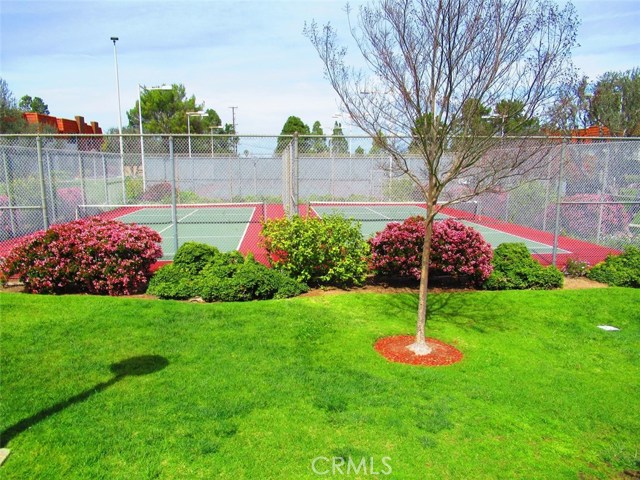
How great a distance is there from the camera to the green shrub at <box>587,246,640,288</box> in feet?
28.1

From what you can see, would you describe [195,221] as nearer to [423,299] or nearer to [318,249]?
[318,249]

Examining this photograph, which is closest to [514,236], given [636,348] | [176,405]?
[636,348]

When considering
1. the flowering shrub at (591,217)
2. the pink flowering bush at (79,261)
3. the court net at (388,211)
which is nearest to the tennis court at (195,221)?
the pink flowering bush at (79,261)

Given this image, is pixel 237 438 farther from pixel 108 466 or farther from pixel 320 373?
pixel 320 373

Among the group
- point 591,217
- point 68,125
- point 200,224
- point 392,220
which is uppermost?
point 68,125

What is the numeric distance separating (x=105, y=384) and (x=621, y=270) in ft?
29.5

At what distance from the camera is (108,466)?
3182 mm

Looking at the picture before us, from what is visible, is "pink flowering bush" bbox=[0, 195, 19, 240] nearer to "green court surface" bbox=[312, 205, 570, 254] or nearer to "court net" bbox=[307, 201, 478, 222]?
"green court surface" bbox=[312, 205, 570, 254]

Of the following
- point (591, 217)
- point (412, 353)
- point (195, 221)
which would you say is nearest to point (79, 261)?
point (412, 353)

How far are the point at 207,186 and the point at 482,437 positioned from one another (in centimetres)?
2112

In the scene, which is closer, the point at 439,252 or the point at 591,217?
the point at 439,252

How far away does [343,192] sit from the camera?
2283 cm

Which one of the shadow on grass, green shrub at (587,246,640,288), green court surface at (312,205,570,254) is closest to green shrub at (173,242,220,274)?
green court surface at (312,205,570,254)

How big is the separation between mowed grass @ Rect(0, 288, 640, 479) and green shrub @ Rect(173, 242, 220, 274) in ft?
4.15
